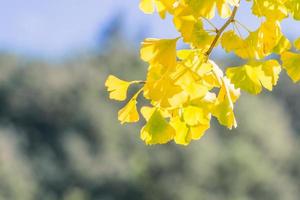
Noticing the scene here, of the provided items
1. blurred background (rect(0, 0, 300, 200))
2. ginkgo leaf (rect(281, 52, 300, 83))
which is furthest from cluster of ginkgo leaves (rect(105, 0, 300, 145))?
blurred background (rect(0, 0, 300, 200))

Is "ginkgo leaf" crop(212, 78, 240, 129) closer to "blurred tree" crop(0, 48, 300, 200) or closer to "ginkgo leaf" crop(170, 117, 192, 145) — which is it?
"ginkgo leaf" crop(170, 117, 192, 145)

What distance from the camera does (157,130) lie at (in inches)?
21.6

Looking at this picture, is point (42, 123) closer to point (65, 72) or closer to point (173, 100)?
point (65, 72)

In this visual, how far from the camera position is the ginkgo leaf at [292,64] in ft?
1.74

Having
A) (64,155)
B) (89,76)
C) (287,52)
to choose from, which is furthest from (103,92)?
(287,52)

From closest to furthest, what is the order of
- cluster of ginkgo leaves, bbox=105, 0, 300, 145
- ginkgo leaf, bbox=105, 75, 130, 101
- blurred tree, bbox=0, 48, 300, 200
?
cluster of ginkgo leaves, bbox=105, 0, 300, 145 → ginkgo leaf, bbox=105, 75, 130, 101 → blurred tree, bbox=0, 48, 300, 200

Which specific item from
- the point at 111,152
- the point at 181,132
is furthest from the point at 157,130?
the point at 111,152

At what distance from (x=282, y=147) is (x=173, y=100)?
12308 mm

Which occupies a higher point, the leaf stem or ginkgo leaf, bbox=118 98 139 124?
the leaf stem

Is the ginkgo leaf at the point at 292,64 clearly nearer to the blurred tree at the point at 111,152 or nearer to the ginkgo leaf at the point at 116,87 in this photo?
the ginkgo leaf at the point at 116,87

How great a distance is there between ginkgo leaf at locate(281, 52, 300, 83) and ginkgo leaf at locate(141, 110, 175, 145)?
8 cm

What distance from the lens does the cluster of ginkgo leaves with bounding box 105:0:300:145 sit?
51cm

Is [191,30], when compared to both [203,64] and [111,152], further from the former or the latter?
[111,152]

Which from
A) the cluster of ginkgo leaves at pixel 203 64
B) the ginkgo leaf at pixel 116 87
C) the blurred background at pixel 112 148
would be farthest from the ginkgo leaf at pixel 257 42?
the blurred background at pixel 112 148
